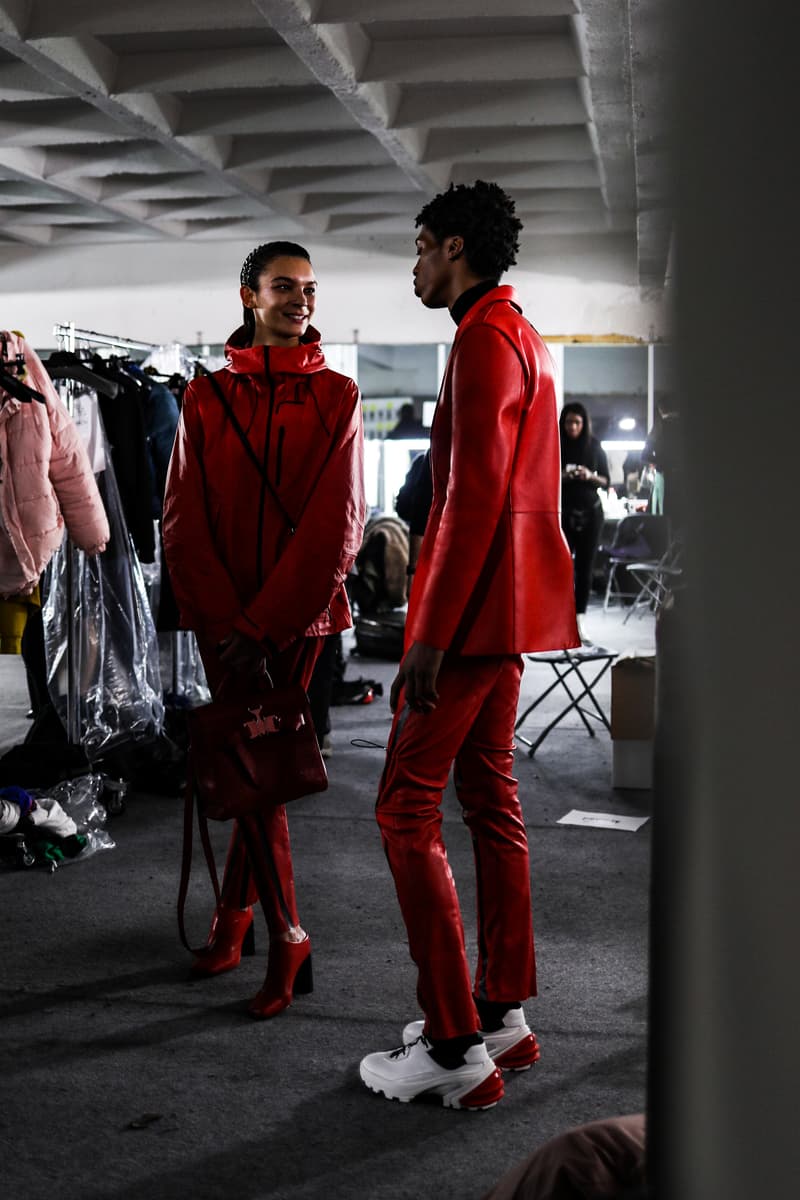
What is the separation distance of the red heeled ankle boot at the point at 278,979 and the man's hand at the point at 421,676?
815mm

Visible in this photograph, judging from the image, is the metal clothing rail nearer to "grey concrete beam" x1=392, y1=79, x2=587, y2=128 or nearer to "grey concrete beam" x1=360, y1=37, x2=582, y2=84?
"grey concrete beam" x1=360, y1=37, x2=582, y2=84

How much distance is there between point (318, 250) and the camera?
10.7 metres

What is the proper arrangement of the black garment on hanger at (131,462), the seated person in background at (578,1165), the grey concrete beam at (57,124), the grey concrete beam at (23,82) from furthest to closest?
the grey concrete beam at (57,124) → the grey concrete beam at (23,82) → the black garment on hanger at (131,462) → the seated person in background at (578,1165)

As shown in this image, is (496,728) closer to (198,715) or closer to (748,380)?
(198,715)

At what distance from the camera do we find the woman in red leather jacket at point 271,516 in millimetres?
2430

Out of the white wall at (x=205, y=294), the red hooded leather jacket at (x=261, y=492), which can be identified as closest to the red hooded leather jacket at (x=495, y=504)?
the red hooded leather jacket at (x=261, y=492)

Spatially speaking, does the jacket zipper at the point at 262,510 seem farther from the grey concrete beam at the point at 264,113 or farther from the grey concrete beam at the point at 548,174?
the grey concrete beam at the point at 548,174

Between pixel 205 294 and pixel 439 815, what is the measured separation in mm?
9622

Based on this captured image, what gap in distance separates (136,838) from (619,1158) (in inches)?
123

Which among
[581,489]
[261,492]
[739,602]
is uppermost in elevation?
[581,489]

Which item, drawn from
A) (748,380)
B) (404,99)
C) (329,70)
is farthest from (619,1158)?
(404,99)

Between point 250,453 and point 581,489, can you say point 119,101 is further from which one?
point 250,453

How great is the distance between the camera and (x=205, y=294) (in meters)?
11.0

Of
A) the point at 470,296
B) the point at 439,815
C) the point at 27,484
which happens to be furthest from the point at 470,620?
the point at 27,484
